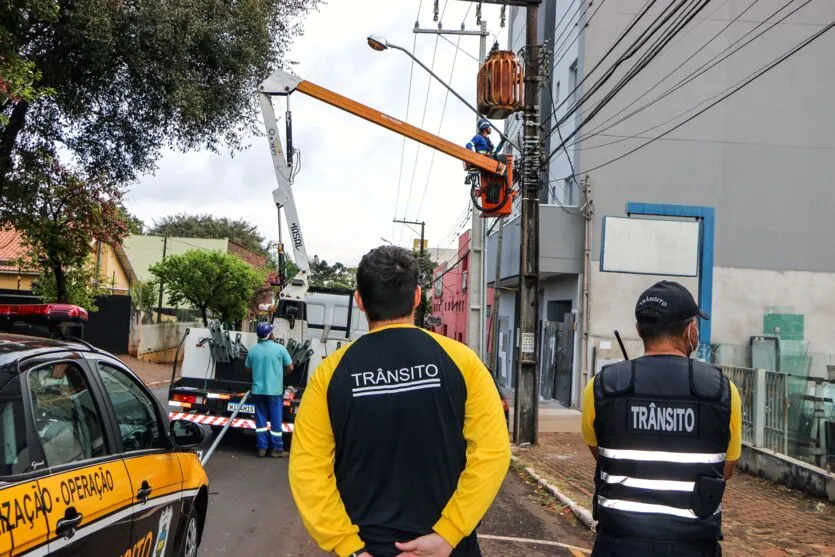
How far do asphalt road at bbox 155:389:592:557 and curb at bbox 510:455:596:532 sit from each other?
0.08 metres

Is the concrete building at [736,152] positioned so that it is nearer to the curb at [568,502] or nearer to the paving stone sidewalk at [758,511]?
the paving stone sidewalk at [758,511]

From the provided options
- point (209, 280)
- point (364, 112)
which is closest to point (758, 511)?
point (364, 112)

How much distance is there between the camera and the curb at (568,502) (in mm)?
7718

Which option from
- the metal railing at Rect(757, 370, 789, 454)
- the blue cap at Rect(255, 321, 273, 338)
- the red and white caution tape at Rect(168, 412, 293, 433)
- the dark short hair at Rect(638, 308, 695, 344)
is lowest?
the red and white caution tape at Rect(168, 412, 293, 433)

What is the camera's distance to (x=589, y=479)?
10.3 metres

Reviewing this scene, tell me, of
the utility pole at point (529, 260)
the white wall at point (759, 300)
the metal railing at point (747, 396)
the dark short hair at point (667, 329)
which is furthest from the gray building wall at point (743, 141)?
the dark short hair at point (667, 329)

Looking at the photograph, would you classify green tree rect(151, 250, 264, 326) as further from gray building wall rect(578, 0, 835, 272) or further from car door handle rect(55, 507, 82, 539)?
car door handle rect(55, 507, 82, 539)

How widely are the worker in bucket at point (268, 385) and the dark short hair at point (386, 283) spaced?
7.42 meters

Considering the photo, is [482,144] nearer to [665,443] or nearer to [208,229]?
[665,443]

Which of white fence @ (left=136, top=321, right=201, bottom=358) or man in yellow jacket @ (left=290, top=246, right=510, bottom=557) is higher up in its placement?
man in yellow jacket @ (left=290, top=246, right=510, bottom=557)

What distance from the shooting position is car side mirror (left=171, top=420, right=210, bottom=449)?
4551 mm

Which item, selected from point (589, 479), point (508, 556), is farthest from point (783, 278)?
point (508, 556)

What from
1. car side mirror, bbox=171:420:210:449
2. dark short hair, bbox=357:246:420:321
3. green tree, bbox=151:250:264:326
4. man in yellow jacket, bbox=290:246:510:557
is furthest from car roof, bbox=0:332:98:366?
green tree, bbox=151:250:264:326

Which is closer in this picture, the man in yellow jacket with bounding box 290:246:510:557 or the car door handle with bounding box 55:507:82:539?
the man in yellow jacket with bounding box 290:246:510:557
